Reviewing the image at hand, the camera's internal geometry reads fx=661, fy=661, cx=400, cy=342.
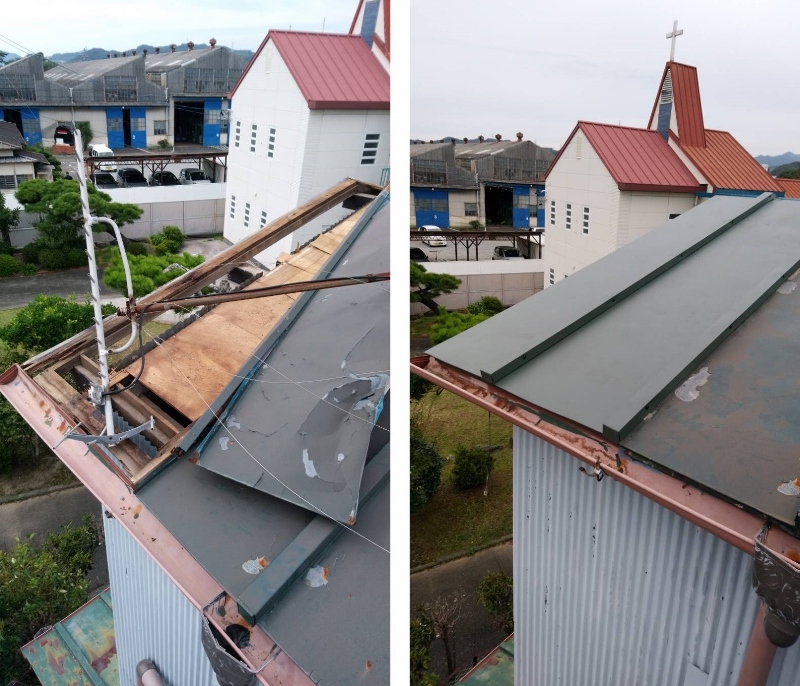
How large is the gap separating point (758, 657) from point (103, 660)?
2.55 metres

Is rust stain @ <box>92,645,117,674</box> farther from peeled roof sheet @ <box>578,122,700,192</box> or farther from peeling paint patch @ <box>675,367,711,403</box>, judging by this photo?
peeled roof sheet @ <box>578,122,700,192</box>

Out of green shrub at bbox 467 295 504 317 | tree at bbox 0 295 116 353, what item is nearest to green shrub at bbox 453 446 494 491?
green shrub at bbox 467 295 504 317

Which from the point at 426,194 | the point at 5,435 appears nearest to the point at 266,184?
the point at 5,435

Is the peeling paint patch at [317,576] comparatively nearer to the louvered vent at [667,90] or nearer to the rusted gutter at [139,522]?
the rusted gutter at [139,522]

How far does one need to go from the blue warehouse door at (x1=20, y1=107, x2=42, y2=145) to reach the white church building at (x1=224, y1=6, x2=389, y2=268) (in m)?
8.16

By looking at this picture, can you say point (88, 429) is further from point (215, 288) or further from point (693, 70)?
point (693, 70)

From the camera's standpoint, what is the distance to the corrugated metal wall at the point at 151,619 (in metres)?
1.70

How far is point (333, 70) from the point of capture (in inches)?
167

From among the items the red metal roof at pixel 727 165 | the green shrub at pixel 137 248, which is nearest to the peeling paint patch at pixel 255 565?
the red metal roof at pixel 727 165

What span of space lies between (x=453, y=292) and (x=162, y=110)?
22.0 feet

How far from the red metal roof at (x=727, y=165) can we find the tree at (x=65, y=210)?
5894 mm

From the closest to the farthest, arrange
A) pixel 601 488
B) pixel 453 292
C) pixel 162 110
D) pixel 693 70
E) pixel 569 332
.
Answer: pixel 601 488
pixel 569 332
pixel 693 70
pixel 453 292
pixel 162 110

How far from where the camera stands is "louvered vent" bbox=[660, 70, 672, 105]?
4.19m

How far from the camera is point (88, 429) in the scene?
1748mm
